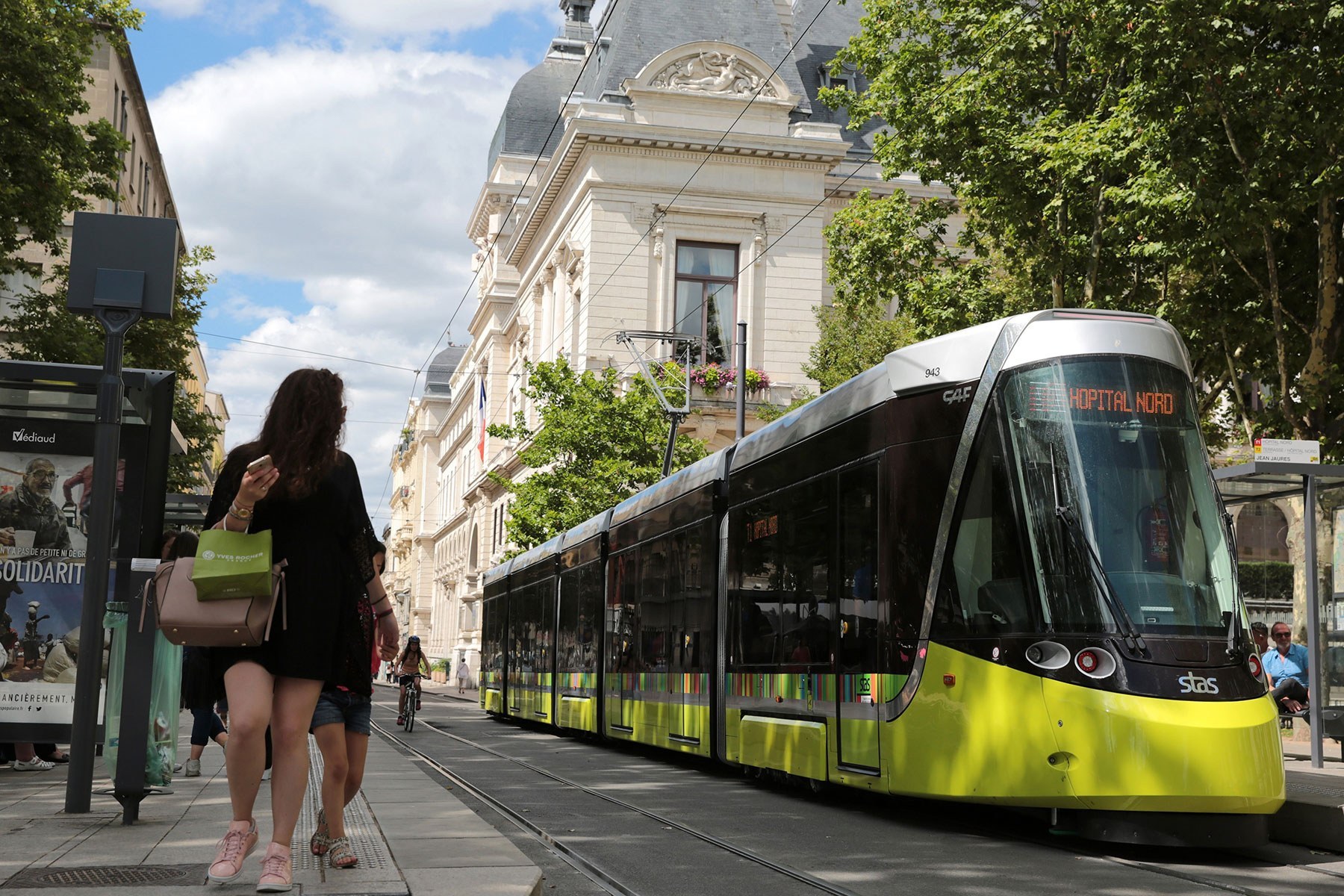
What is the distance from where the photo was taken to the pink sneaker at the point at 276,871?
5.53m

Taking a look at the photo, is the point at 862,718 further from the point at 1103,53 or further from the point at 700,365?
the point at 700,365

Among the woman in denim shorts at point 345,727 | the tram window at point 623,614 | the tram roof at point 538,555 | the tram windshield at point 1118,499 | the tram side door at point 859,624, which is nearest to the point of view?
the woman in denim shorts at point 345,727

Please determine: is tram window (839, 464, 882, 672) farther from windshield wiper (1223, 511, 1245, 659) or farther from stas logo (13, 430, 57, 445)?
stas logo (13, 430, 57, 445)

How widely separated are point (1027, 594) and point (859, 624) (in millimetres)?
1822

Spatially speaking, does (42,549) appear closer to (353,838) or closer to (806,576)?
(353,838)

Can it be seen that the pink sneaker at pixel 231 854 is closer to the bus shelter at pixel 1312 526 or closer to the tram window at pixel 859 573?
the tram window at pixel 859 573

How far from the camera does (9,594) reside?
10734 mm

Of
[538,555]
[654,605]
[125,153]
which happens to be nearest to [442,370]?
[125,153]

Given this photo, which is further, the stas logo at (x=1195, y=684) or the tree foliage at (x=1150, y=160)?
the tree foliage at (x=1150, y=160)

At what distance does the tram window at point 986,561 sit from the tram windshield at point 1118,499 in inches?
4.7

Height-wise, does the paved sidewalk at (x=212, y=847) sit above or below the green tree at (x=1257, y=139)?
below

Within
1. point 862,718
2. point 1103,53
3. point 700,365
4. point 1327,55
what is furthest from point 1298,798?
point 700,365

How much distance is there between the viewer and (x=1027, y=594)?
357 inches

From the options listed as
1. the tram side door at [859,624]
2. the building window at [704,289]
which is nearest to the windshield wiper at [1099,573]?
the tram side door at [859,624]
